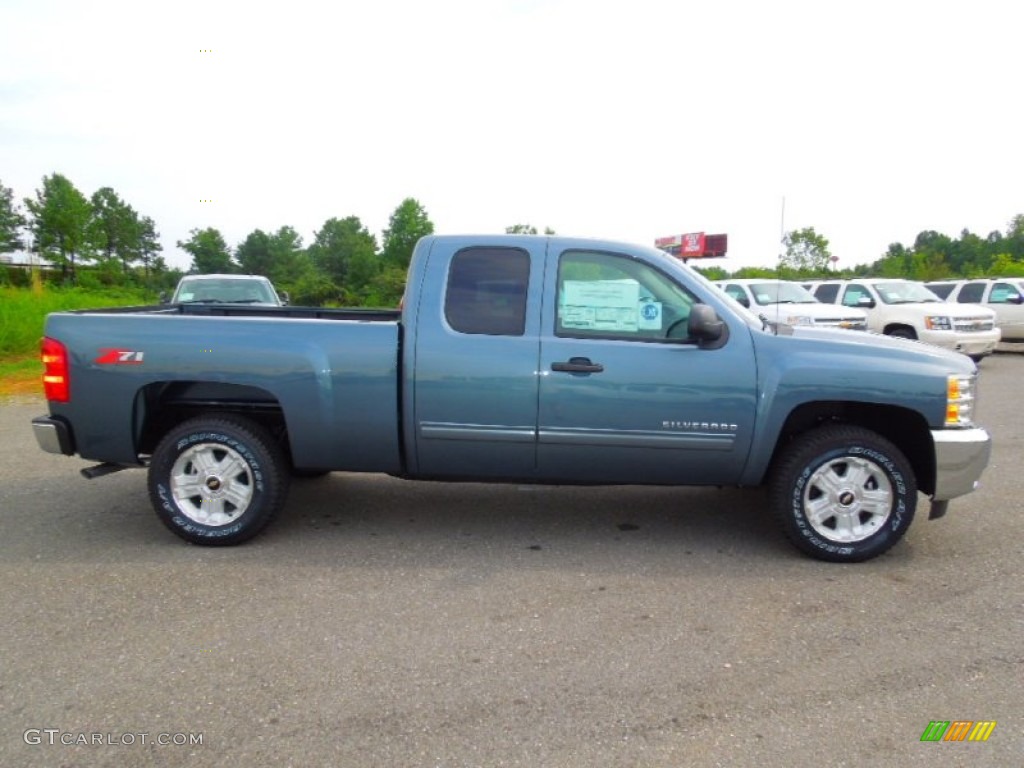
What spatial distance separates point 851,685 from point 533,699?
1.28 meters

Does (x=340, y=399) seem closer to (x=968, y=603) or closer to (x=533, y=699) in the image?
(x=533, y=699)

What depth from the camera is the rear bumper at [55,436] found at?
4.25m

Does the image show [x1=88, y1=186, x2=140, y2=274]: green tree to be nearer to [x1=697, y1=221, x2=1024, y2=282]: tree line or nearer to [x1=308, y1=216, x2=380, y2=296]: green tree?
[x1=308, y1=216, x2=380, y2=296]: green tree

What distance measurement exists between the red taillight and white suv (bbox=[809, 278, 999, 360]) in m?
13.0

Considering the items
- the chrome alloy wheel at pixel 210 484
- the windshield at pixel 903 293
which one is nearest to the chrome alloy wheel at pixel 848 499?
the chrome alloy wheel at pixel 210 484

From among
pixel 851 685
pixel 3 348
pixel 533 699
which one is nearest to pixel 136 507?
pixel 533 699

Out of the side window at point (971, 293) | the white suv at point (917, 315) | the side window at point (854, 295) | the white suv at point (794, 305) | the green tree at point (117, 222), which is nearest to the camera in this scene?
the white suv at point (917, 315)

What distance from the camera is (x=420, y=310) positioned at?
13.7ft

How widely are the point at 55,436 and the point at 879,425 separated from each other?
490 cm

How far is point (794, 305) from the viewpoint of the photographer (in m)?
14.4

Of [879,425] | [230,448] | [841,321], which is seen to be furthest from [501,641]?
Result: [841,321]

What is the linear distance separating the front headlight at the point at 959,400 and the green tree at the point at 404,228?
2358 inches

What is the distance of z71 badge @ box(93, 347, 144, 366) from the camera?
4172 mm

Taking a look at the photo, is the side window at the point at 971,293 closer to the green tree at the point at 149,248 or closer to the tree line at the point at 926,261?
the tree line at the point at 926,261
